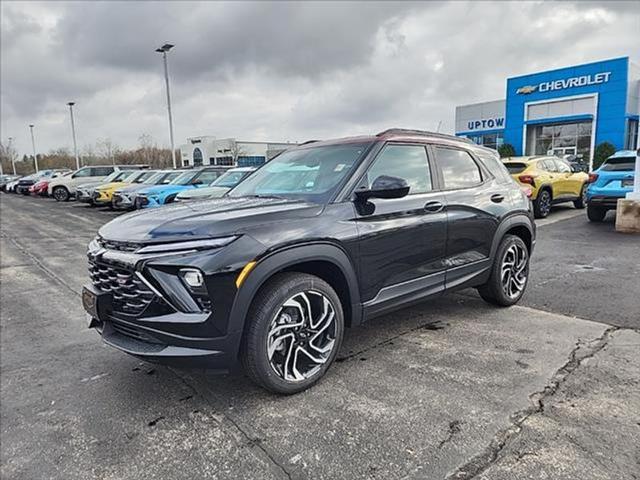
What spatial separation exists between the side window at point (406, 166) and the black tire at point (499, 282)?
4.15 feet

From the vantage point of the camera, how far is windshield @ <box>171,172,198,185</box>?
14.4 metres

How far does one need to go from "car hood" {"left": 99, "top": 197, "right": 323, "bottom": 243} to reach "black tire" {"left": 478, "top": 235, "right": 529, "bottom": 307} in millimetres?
2333

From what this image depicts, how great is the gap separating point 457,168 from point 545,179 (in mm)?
8430

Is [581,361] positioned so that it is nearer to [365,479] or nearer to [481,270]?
[481,270]

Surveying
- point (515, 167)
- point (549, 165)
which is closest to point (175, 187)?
point (515, 167)

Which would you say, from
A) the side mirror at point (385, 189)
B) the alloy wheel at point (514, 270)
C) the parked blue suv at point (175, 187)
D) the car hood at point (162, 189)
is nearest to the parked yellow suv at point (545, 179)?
the alloy wheel at point (514, 270)

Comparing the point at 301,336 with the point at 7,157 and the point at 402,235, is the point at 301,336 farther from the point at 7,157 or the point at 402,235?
the point at 7,157

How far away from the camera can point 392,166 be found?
3752mm

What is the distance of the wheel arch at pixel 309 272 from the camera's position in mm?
2702

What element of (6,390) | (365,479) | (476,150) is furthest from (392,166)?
(6,390)

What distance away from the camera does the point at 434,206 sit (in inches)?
154

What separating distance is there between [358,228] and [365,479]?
163 centimetres

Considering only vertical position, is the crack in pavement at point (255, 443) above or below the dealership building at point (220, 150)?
below

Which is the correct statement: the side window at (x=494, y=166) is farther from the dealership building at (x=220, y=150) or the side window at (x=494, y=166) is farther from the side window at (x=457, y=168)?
the dealership building at (x=220, y=150)
